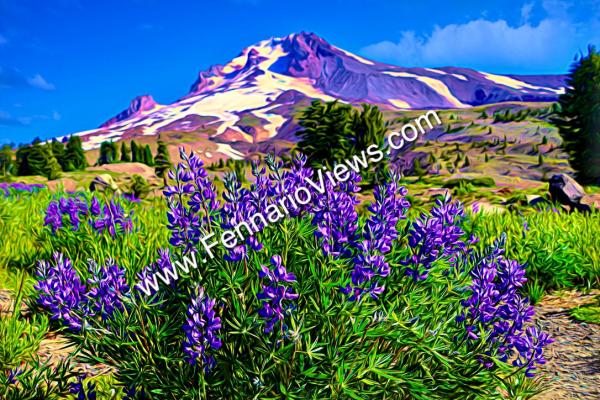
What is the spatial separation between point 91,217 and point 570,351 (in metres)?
4.43

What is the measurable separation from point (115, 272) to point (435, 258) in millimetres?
1596

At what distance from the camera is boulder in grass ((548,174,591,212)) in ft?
29.7

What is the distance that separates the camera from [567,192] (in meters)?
9.22

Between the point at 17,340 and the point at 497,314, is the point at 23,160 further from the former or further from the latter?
the point at 497,314

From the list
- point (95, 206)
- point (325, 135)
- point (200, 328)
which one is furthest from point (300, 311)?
point (325, 135)

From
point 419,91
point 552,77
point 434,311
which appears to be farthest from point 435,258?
point 552,77

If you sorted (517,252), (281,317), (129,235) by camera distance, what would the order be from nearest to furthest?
1. (281,317)
2. (129,235)
3. (517,252)

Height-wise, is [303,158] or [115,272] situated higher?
Answer: [303,158]

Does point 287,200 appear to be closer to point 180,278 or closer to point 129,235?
point 180,278

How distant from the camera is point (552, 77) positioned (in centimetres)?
13262

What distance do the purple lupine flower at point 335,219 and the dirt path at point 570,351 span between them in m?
1.47

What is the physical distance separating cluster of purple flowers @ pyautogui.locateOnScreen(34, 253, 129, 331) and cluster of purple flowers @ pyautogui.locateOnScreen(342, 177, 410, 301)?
1.13 metres

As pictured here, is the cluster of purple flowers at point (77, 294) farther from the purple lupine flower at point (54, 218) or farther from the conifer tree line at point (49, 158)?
the conifer tree line at point (49, 158)

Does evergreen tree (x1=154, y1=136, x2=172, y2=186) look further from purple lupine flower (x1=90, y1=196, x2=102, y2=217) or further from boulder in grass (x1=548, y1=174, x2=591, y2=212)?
purple lupine flower (x1=90, y1=196, x2=102, y2=217)
